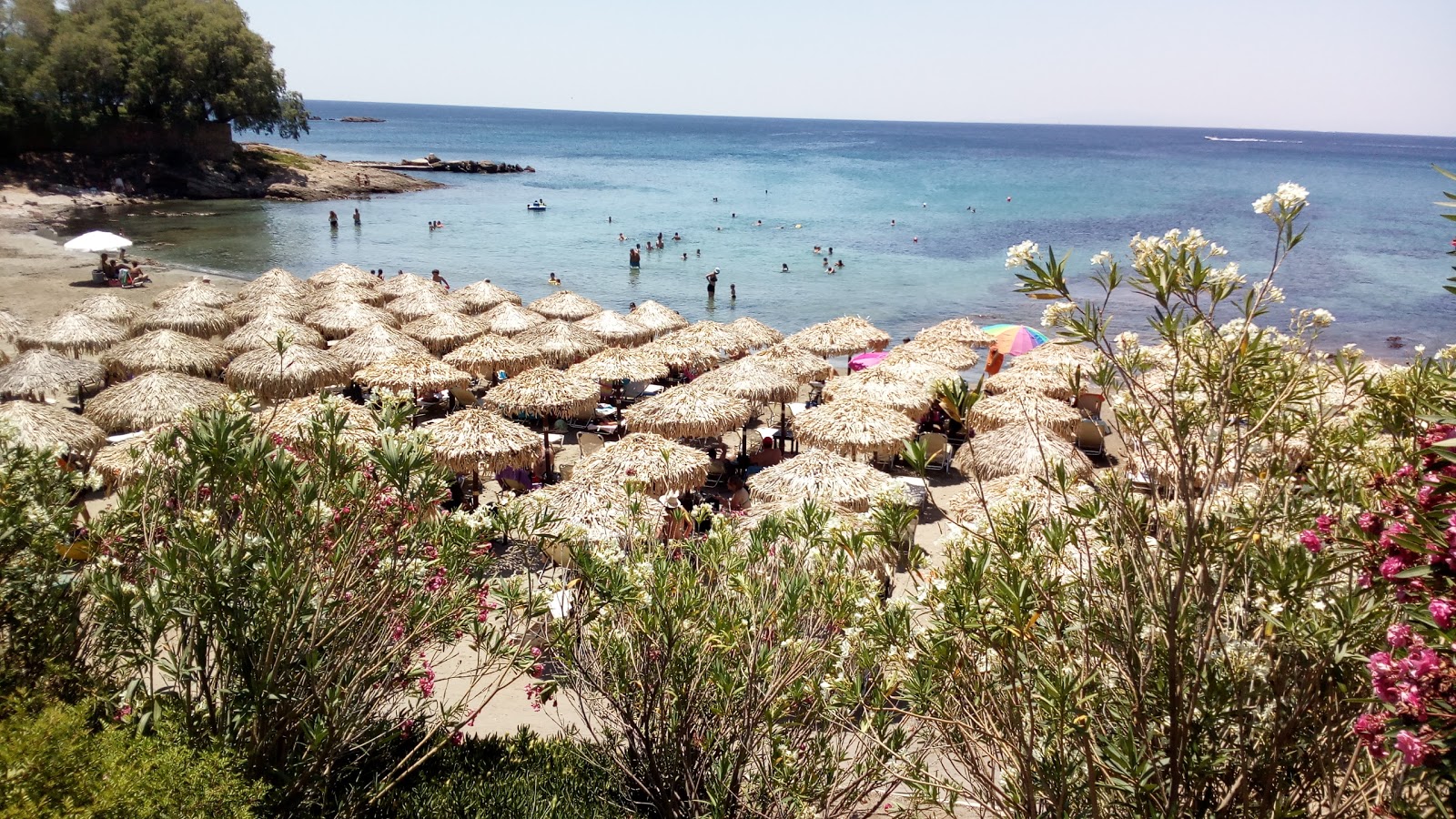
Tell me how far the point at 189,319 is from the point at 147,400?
665 cm

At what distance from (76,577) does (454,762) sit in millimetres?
3080

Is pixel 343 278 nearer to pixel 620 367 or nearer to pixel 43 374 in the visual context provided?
pixel 43 374

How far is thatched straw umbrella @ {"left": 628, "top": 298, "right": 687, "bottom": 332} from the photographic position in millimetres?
21672

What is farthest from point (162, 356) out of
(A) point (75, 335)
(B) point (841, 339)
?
(B) point (841, 339)

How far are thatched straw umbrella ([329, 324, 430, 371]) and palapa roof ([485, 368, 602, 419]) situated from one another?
8.86 feet

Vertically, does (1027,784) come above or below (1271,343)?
below

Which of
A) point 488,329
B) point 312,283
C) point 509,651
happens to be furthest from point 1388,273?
point 509,651

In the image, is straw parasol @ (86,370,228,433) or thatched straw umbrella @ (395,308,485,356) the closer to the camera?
straw parasol @ (86,370,228,433)

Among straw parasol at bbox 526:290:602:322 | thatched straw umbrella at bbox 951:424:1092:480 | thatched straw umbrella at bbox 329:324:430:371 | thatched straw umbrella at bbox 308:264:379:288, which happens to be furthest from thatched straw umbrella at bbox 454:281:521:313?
thatched straw umbrella at bbox 951:424:1092:480

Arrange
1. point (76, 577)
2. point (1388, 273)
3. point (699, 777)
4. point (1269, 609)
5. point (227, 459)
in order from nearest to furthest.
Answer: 1. point (1269, 609)
2. point (227, 459)
3. point (76, 577)
4. point (699, 777)
5. point (1388, 273)

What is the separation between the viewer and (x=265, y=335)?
1839 cm

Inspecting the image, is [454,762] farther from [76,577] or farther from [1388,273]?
[1388,273]

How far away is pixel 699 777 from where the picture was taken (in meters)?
5.92

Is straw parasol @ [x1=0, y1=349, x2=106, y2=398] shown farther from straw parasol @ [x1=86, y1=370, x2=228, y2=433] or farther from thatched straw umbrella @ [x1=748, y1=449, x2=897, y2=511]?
thatched straw umbrella @ [x1=748, y1=449, x2=897, y2=511]
